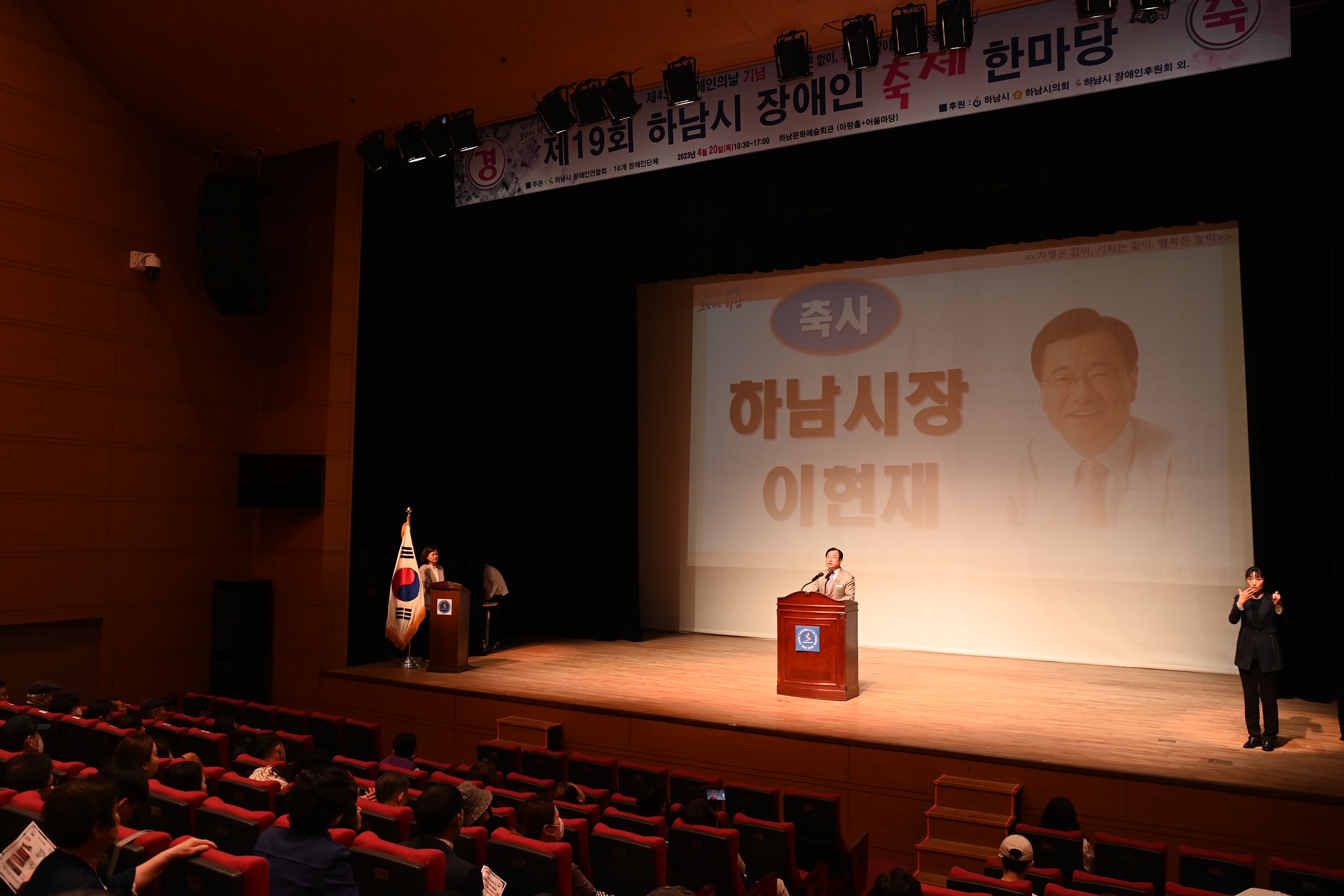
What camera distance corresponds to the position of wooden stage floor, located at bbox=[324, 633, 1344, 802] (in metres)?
5.56

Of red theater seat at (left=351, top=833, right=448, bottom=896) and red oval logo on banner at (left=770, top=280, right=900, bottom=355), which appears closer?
red theater seat at (left=351, top=833, right=448, bottom=896)

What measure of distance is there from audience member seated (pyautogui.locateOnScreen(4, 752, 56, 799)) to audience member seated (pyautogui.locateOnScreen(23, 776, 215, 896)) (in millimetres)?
1122

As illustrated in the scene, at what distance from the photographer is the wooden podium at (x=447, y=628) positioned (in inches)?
333

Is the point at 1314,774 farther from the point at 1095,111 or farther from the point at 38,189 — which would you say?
the point at 38,189

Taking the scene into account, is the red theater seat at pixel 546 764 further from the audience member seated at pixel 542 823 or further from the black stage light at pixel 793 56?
the black stage light at pixel 793 56

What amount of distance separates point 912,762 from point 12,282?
23.8ft

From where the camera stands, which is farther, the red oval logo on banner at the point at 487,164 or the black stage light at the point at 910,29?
the red oval logo on banner at the point at 487,164

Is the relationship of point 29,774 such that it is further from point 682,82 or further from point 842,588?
point 682,82

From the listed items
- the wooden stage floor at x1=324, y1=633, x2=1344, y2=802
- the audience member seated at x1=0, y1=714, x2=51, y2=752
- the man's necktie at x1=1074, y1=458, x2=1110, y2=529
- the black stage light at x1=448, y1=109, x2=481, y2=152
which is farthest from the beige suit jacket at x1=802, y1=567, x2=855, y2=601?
the audience member seated at x1=0, y1=714, x2=51, y2=752

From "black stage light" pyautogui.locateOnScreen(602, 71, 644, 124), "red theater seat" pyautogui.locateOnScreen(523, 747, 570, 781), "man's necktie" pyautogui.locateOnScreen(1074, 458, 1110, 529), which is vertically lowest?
"red theater seat" pyautogui.locateOnScreen(523, 747, 570, 781)

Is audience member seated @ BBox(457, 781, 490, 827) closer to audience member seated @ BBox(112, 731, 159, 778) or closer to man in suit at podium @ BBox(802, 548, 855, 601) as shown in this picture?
audience member seated @ BBox(112, 731, 159, 778)

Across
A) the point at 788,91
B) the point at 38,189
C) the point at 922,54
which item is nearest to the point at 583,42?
the point at 788,91

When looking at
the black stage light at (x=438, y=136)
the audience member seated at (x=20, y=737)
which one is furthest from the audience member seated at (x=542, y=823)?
the black stage light at (x=438, y=136)

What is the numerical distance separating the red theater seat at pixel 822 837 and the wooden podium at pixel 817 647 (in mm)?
2457
